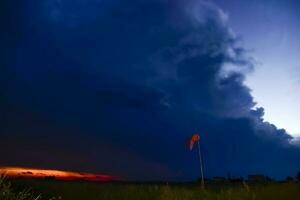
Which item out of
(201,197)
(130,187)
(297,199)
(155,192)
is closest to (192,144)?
(130,187)

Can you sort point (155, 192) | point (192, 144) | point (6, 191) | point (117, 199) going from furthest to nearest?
point (192, 144) < point (117, 199) < point (155, 192) < point (6, 191)

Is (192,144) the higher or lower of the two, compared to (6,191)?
higher

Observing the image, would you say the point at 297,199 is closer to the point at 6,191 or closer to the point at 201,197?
the point at 201,197

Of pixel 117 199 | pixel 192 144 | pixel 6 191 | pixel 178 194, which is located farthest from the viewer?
pixel 192 144

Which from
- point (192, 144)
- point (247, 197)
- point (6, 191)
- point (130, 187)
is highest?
point (192, 144)

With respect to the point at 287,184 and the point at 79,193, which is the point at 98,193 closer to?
the point at 79,193

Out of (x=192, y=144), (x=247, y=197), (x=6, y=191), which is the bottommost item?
(x=6, y=191)

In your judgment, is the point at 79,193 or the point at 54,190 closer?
the point at 79,193

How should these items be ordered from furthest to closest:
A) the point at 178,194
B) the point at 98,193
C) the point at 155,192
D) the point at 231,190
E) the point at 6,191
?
the point at 98,193 → the point at 155,192 → the point at 178,194 → the point at 231,190 → the point at 6,191

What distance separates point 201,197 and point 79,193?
14.3 meters

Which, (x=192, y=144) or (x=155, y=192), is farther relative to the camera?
(x=192, y=144)

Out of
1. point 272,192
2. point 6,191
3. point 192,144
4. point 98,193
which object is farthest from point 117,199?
point 6,191

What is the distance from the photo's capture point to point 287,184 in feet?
70.8

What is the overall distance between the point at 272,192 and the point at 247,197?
204cm
